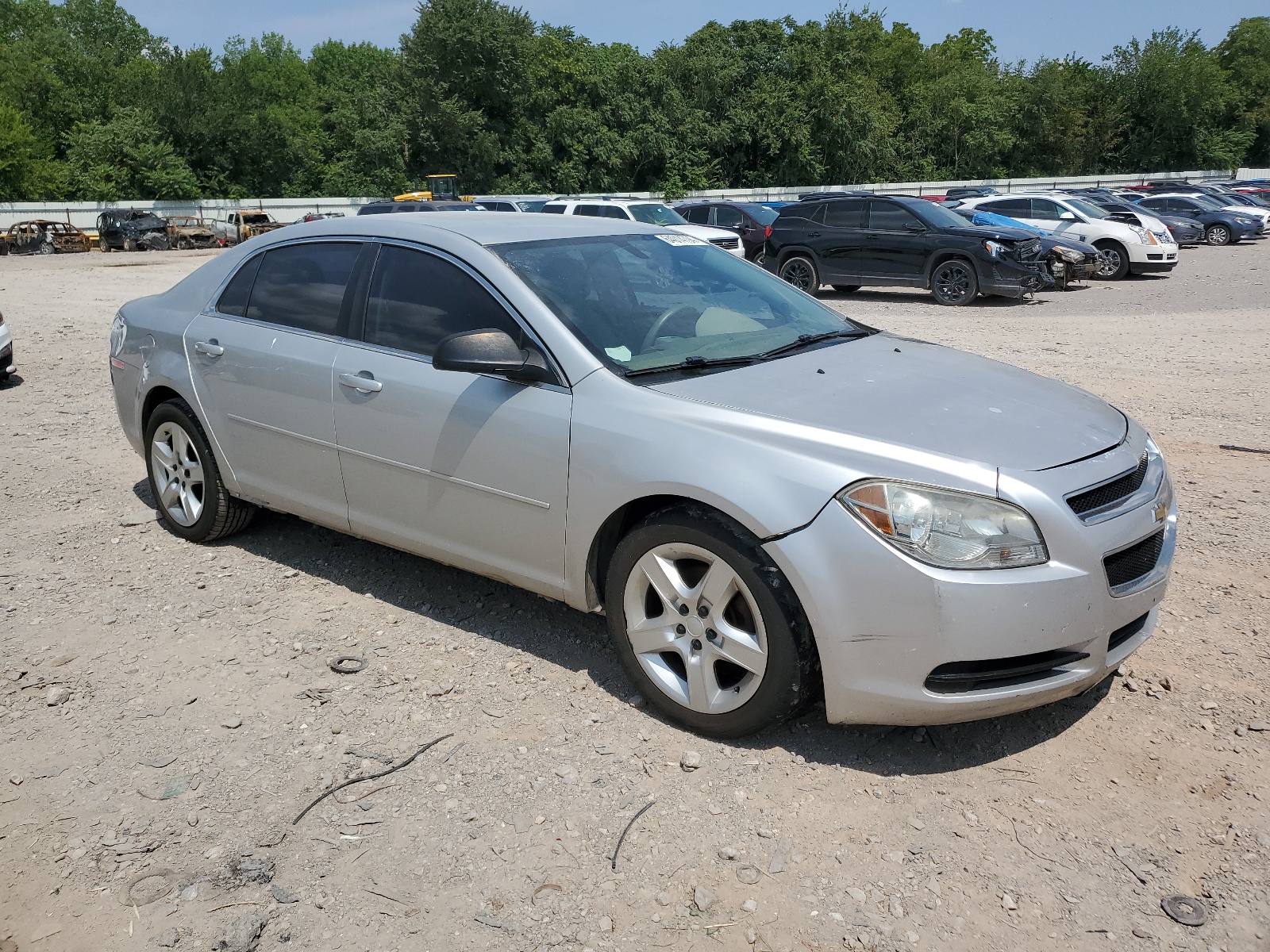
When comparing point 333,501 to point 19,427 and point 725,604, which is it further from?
point 19,427

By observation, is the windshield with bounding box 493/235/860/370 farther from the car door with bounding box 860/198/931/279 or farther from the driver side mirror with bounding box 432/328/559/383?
the car door with bounding box 860/198/931/279

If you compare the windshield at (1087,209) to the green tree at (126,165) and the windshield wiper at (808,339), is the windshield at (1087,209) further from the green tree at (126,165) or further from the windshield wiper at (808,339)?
the green tree at (126,165)

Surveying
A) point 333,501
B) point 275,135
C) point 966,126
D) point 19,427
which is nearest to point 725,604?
point 333,501

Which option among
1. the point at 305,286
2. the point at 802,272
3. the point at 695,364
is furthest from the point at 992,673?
the point at 802,272

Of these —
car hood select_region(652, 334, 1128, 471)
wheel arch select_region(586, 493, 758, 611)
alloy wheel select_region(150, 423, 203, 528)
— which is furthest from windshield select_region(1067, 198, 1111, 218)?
wheel arch select_region(586, 493, 758, 611)

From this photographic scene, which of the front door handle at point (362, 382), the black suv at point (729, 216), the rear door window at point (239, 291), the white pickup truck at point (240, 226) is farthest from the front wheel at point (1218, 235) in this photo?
the white pickup truck at point (240, 226)

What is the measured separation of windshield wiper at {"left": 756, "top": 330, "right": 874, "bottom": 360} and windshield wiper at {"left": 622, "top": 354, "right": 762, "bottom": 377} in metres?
0.09

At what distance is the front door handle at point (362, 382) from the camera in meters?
4.15

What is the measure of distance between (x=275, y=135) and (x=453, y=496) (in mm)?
64583

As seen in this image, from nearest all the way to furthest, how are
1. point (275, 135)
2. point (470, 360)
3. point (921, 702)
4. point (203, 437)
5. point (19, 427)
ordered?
point (921, 702) → point (470, 360) → point (203, 437) → point (19, 427) → point (275, 135)

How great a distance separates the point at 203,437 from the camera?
507 cm

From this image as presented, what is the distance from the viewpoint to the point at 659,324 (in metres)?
3.92

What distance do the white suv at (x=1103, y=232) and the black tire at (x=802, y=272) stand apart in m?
6.16

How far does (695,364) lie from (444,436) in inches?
39.1
